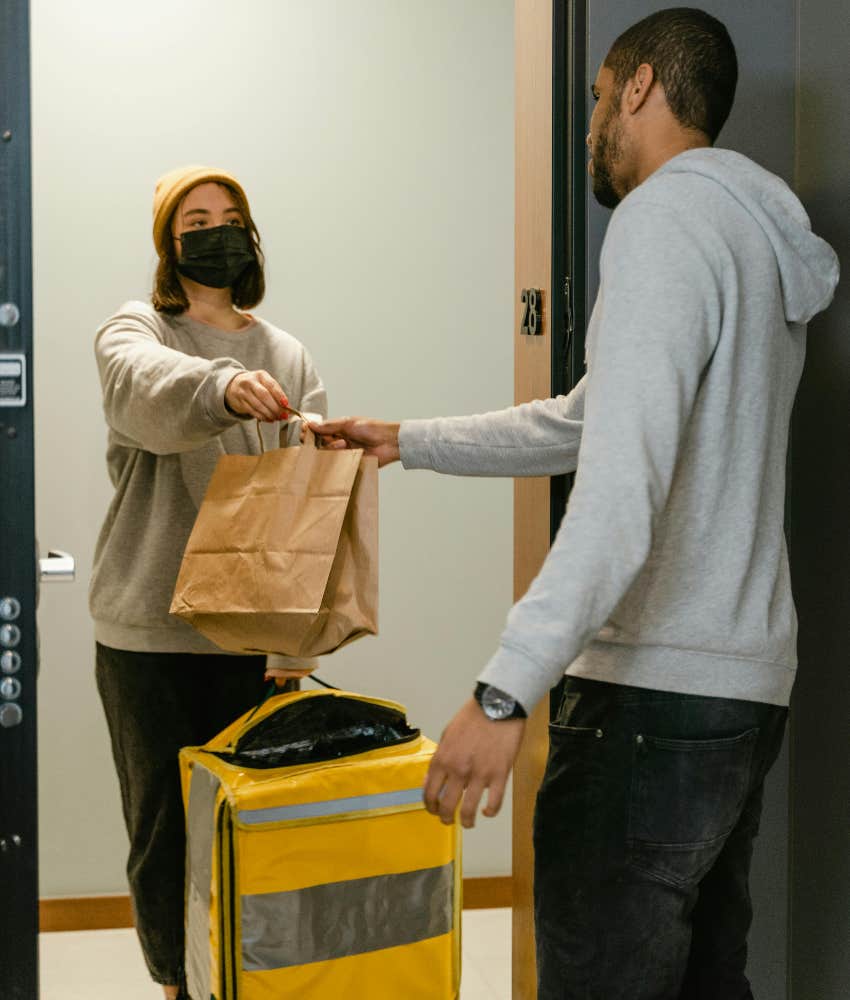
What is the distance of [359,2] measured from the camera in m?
2.95

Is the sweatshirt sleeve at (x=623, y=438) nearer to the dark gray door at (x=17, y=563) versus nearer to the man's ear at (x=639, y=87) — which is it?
the man's ear at (x=639, y=87)

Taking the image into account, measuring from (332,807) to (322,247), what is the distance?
5.24 feet

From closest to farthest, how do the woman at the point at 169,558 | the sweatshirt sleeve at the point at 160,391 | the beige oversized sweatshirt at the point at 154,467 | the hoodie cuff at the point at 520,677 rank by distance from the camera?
1. the hoodie cuff at the point at 520,677
2. the sweatshirt sleeve at the point at 160,391
3. the beige oversized sweatshirt at the point at 154,467
4. the woman at the point at 169,558

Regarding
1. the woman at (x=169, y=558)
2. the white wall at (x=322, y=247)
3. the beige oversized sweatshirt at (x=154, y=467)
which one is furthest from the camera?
the white wall at (x=322, y=247)

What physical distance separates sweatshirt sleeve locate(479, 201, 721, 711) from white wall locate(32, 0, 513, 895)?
6.12 ft

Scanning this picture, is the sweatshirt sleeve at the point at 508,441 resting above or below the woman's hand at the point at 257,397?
below

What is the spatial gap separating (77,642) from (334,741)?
3.77 feet

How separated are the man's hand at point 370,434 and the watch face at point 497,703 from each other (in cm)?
75

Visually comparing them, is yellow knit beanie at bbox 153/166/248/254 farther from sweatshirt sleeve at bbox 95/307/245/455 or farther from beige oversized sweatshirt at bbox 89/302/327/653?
sweatshirt sleeve at bbox 95/307/245/455

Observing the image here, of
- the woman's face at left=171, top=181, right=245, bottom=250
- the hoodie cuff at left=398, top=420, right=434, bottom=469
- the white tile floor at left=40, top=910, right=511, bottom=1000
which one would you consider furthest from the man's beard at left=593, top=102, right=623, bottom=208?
the white tile floor at left=40, top=910, right=511, bottom=1000

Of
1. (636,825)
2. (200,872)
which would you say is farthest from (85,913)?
(636,825)

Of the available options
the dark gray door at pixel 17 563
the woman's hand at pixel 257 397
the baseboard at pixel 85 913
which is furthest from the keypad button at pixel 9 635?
the baseboard at pixel 85 913

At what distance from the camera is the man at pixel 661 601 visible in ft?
3.50

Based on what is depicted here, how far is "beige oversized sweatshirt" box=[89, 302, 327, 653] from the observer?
6.45ft
